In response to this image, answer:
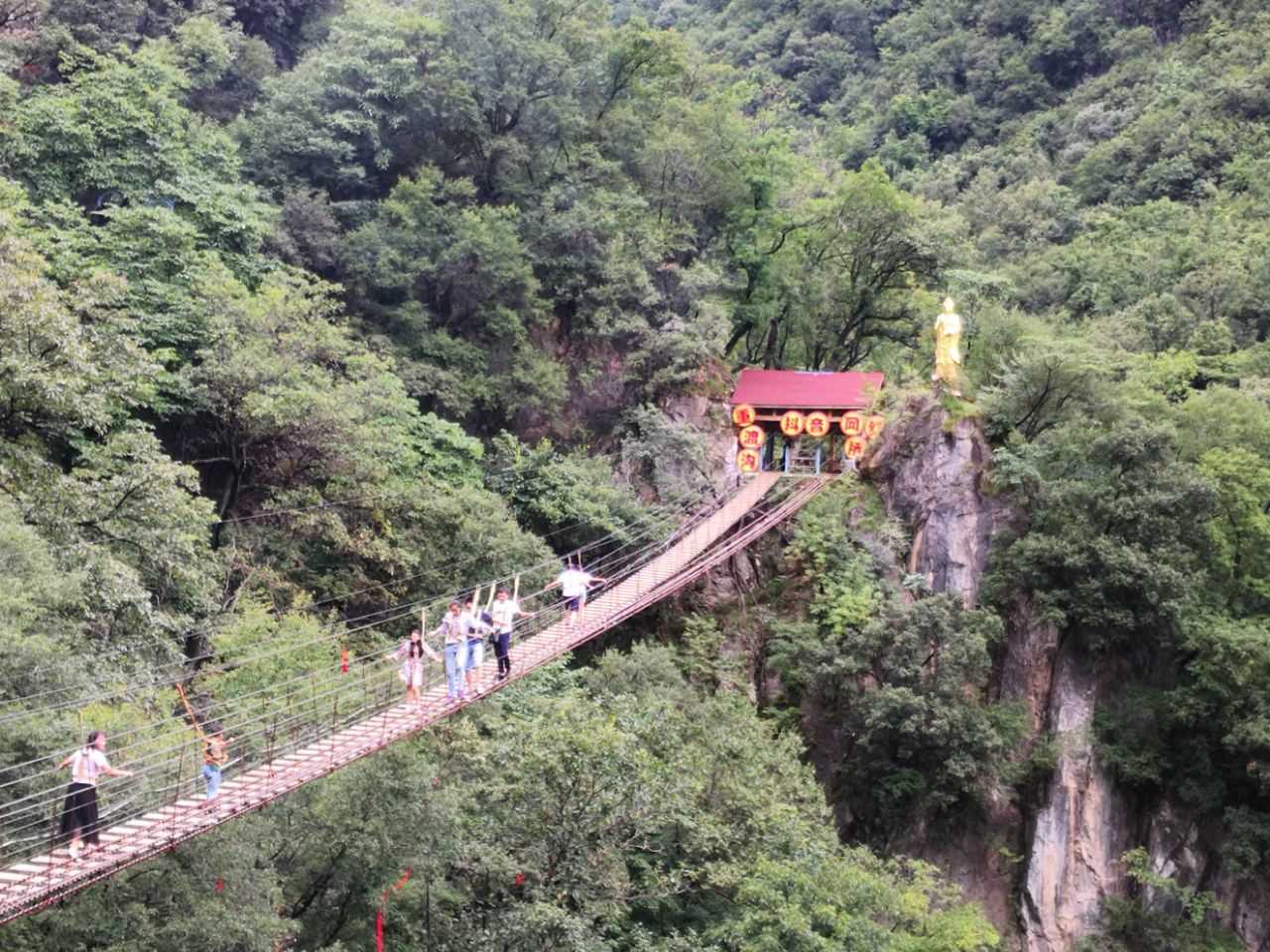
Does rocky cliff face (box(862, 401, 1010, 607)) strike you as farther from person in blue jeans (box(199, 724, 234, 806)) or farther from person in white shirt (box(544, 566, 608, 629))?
person in blue jeans (box(199, 724, 234, 806))

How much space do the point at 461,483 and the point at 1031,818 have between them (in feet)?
30.9

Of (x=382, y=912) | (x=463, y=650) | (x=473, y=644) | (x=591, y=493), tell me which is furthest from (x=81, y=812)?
(x=591, y=493)

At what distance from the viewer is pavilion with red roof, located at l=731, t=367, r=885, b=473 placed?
18953 millimetres

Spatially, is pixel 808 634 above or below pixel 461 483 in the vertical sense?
below

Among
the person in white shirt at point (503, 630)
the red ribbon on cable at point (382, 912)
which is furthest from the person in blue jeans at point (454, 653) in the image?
the red ribbon on cable at point (382, 912)

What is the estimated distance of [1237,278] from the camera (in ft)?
81.6

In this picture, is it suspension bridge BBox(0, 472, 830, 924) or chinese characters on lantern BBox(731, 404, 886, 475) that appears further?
chinese characters on lantern BBox(731, 404, 886, 475)

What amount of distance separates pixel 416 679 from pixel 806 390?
10.0 m

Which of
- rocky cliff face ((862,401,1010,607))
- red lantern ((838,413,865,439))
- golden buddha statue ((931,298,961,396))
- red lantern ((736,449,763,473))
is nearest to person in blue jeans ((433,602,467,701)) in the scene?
red lantern ((736,449,763,473))

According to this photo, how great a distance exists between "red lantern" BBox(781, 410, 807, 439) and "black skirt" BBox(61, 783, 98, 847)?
12.6m

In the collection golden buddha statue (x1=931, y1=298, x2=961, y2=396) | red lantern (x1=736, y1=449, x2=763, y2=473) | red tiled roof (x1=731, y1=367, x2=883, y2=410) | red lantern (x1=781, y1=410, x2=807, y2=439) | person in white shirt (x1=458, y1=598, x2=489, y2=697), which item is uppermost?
golden buddha statue (x1=931, y1=298, x2=961, y2=396)

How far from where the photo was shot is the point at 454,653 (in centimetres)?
1126

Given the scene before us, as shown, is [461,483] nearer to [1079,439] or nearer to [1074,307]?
[1079,439]

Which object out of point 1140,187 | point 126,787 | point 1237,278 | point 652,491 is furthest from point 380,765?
point 1140,187
